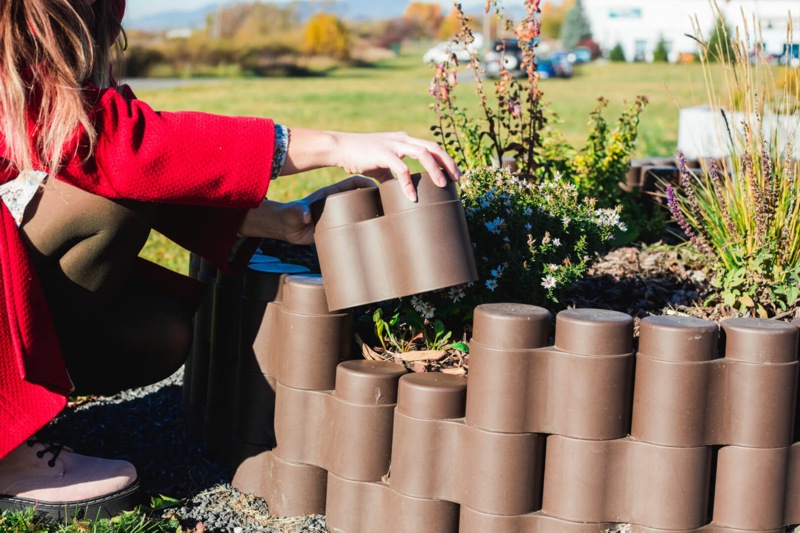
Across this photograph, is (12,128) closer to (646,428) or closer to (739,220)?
(646,428)

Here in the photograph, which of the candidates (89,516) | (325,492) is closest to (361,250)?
(325,492)

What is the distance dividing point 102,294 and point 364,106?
1400 cm

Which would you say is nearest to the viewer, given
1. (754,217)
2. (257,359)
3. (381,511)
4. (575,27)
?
(381,511)

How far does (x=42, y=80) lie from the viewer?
6.13 ft

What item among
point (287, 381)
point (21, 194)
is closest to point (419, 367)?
point (287, 381)

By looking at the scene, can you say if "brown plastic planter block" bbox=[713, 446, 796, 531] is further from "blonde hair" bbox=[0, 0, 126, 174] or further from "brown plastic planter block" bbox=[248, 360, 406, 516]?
"blonde hair" bbox=[0, 0, 126, 174]

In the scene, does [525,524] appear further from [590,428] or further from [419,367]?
[419,367]

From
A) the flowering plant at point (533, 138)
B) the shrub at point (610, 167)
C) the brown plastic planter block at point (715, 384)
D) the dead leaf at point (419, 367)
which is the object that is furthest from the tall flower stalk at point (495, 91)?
the brown plastic planter block at point (715, 384)

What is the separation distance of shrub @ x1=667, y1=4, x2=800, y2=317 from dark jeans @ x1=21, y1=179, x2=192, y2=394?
144cm

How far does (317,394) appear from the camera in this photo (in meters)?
2.13

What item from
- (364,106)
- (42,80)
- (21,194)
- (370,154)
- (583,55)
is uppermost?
(583,55)

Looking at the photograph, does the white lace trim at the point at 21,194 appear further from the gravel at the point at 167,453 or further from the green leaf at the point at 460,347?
the green leaf at the point at 460,347

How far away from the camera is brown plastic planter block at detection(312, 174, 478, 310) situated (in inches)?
75.5

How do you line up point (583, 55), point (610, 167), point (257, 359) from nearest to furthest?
point (257, 359), point (610, 167), point (583, 55)
